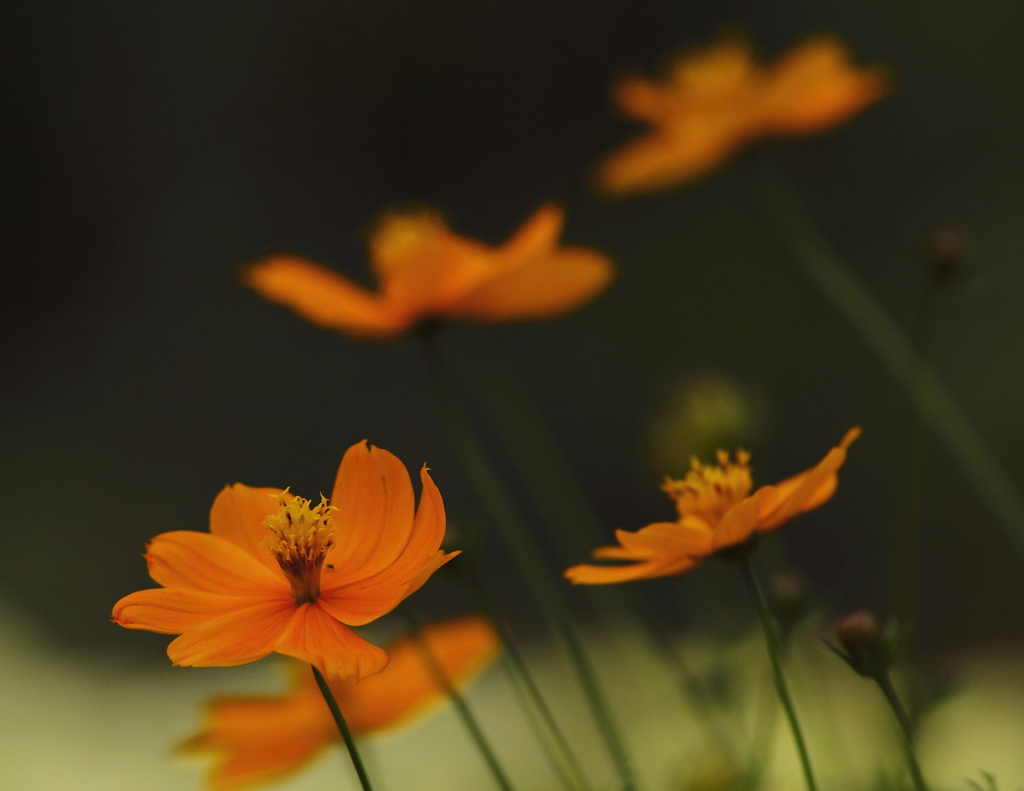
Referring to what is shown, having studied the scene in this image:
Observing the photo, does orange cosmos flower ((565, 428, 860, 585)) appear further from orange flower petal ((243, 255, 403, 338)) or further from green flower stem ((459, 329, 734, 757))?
green flower stem ((459, 329, 734, 757))

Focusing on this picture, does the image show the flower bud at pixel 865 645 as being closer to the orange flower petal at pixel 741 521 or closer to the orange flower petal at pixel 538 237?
the orange flower petal at pixel 741 521

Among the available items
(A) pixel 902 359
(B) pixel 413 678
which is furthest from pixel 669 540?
(A) pixel 902 359

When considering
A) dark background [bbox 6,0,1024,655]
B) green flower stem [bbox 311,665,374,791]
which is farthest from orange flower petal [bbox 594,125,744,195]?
dark background [bbox 6,0,1024,655]

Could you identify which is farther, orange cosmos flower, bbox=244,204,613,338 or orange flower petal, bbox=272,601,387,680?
orange cosmos flower, bbox=244,204,613,338

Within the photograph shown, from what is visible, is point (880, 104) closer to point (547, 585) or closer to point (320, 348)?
point (320, 348)

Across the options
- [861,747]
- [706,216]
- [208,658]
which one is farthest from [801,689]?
[706,216]
